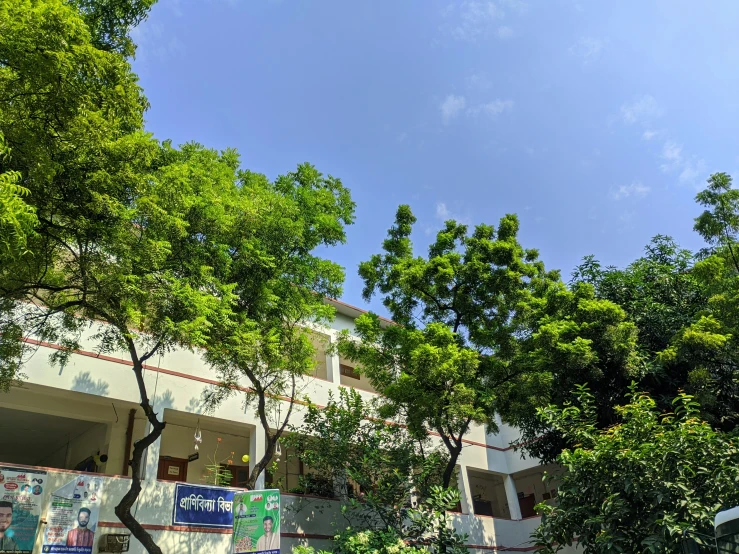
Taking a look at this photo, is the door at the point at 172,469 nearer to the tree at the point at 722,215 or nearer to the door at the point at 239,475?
the door at the point at 239,475

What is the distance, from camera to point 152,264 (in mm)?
7672

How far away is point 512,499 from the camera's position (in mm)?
15734

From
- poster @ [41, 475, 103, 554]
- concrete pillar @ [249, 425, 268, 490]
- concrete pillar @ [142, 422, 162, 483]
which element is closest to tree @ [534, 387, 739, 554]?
concrete pillar @ [249, 425, 268, 490]

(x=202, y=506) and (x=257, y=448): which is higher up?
(x=257, y=448)

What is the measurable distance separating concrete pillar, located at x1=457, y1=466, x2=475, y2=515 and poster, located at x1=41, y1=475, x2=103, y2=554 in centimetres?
872

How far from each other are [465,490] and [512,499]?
2.09 m

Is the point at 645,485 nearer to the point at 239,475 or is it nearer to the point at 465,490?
the point at 465,490

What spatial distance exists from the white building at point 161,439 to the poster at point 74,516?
→ 23cm

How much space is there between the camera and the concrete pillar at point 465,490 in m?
14.2

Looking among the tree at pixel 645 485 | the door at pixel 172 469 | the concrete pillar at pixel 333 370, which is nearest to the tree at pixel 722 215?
the tree at pixel 645 485

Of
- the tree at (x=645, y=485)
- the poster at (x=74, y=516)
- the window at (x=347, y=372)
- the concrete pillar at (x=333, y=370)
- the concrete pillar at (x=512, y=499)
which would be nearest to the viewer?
the tree at (x=645, y=485)

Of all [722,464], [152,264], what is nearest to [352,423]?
[152,264]

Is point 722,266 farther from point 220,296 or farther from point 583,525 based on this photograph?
point 220,296

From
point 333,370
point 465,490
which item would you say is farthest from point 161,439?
point 465,490
